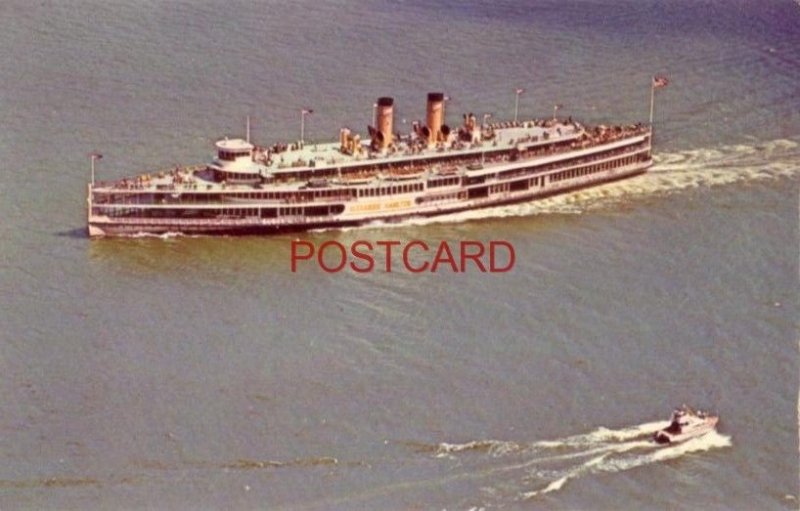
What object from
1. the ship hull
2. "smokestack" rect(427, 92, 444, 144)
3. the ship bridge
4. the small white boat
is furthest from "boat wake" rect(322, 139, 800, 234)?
the small white boat

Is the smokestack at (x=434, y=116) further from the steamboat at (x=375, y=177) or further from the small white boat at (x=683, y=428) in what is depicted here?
the small white boat at (x=683, y=428)

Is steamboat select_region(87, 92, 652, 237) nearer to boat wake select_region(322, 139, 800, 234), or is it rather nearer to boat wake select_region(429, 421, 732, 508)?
boat wake select_region(322, 139, 800, 234)

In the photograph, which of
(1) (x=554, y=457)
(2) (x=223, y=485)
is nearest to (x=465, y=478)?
(1) (x=554, y=457)

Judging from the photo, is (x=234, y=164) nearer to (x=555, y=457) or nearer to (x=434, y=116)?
(x=434, y=116)

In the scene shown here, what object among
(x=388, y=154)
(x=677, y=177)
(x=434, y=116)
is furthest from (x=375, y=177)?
(x=677, y=177)

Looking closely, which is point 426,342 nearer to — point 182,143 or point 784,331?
point 784,331
